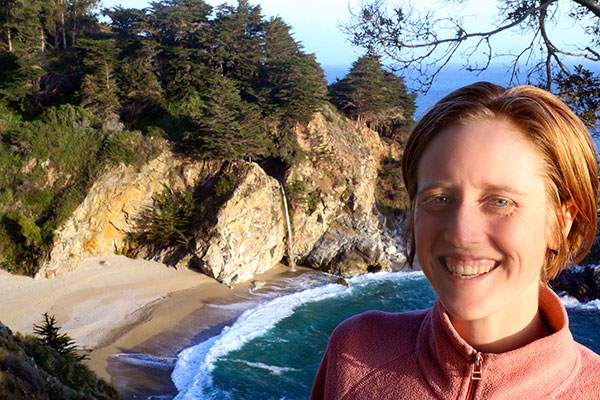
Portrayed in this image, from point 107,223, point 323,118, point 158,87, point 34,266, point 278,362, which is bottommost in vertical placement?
point 278,362

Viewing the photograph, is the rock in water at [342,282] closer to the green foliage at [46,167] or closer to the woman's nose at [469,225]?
the green foliage at [46,167]

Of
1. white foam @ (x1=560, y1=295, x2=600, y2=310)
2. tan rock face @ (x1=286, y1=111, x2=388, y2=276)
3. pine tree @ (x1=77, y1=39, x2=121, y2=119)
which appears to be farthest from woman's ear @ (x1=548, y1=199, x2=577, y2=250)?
pine tree @ (x1=77, y1=39, x2=121, y2=119)

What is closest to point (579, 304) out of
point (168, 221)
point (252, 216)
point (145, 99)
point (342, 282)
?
point (342, 282)

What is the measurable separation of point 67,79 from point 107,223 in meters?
9.91

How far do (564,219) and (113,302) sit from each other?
59.5 ft

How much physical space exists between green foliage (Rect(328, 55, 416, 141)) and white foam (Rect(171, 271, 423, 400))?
11863 millimetres

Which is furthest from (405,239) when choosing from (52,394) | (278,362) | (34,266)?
(34,266)

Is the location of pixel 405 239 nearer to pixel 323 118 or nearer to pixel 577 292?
pixel 577 292

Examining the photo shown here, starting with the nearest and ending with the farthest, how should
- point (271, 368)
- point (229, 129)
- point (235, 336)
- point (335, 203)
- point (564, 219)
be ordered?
point (564, 219) < point (271, 368) < point (235, 336) < point (229, 129) < point (335, 203)

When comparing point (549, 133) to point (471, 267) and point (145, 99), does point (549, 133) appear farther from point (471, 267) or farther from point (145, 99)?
point (145, 99)

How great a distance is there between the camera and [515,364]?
124cm

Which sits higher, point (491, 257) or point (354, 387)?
point (491, 257)

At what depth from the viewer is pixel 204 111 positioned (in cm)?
2381

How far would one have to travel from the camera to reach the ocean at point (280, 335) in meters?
13.2
